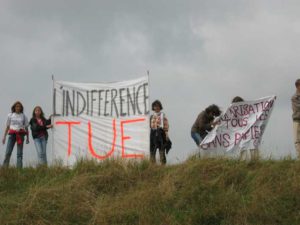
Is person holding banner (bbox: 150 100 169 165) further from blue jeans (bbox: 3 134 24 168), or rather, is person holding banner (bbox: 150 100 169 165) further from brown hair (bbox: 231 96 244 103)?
blue jeans (bbox: 3 134 24 168)

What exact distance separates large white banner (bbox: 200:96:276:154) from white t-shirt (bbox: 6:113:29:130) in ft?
12.9

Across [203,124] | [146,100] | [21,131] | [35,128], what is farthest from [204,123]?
[21,131]

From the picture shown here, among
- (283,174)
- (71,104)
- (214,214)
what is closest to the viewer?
(214,214)

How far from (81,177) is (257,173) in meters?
3.29

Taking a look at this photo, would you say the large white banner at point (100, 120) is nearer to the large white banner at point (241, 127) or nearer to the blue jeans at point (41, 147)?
the blue jeans at point (41, 147)

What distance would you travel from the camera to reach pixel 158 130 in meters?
14.4

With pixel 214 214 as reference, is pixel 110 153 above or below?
above

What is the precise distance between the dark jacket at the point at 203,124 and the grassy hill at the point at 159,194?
1.70 meters

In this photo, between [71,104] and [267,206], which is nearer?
[267,206]

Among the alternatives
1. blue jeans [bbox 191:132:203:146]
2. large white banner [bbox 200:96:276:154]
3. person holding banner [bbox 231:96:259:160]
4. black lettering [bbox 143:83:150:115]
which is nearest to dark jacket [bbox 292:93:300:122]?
large white banner [bbox 200:96:276:154]

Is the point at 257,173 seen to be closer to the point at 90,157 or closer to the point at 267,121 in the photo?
the point at 267,121

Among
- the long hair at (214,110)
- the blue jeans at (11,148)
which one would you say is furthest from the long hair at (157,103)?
the blue jeans at (11,148)

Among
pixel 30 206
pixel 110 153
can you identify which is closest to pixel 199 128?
pixel 110 153

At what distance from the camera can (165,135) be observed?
14.4m
